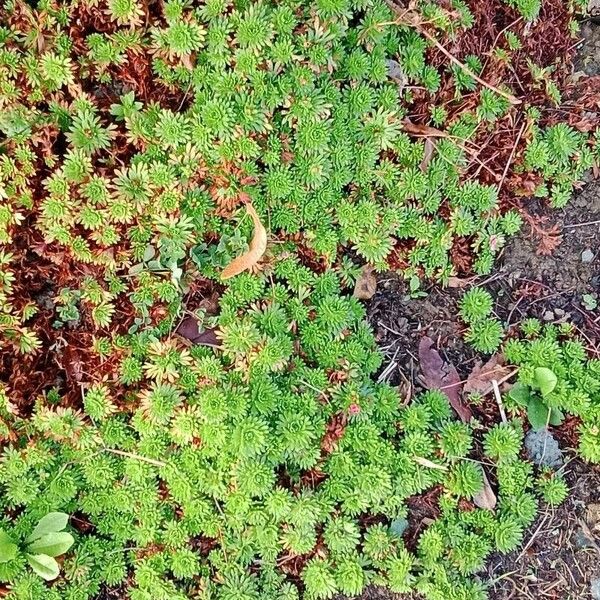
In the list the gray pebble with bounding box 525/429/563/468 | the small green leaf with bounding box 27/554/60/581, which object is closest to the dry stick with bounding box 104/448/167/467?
the small green leaf with bounding box 27/554/60/581

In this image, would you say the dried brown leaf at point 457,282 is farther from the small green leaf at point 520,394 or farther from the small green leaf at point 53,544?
the small green leaf at point 53,544

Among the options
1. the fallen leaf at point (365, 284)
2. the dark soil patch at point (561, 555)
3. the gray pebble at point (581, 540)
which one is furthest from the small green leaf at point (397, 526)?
the fallen leaf at point (365, 284)

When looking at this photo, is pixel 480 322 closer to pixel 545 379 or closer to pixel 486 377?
pixel 486 377

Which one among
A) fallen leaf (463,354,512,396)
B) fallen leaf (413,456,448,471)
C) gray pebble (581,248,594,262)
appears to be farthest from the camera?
gray pebble (581,248,594,262)

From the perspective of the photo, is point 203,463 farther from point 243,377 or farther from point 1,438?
point 1,438

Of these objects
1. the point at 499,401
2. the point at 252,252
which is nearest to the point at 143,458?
the point at 252,252

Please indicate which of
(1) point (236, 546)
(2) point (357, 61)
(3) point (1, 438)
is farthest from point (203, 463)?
(2) point (357, 61)

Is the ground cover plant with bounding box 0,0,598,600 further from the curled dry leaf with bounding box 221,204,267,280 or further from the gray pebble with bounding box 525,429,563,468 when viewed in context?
the gray pebble with bounding box 525,429,563,468
